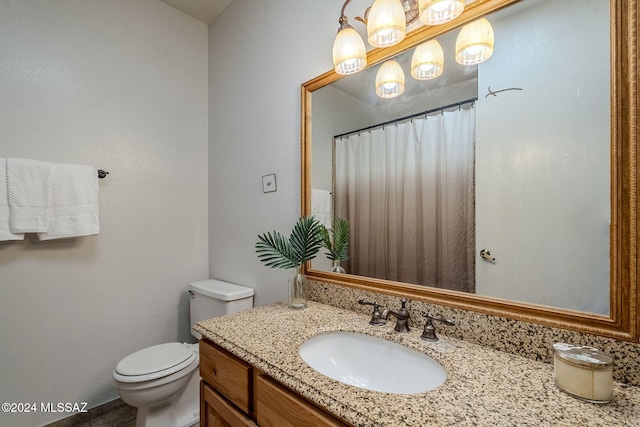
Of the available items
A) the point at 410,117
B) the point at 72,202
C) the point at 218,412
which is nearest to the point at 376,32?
the point at 410,117

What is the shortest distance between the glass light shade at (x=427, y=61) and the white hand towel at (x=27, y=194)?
6.08 ft

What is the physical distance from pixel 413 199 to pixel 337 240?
0.40m

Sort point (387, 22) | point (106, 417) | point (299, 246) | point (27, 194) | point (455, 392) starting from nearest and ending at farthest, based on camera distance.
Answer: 1. point (455, 392)
2. point (387, 22)
3. point (299, 246)
4. point (27, 194)
5. point (106, 417)

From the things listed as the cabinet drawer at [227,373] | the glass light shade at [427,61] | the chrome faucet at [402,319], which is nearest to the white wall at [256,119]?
the glass light shade at [427,61]

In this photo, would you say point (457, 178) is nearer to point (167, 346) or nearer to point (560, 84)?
point (560, 84)

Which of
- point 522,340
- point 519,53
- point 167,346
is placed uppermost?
point 519,53

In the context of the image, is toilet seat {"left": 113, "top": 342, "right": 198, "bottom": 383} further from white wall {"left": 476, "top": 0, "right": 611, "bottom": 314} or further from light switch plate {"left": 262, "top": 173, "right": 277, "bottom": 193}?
white wall {"left": 476, "top": 0, "right": 611, "bottom": 314}

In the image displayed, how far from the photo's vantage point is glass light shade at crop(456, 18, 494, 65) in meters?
0.87

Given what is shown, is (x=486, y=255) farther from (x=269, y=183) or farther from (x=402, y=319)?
(x=269, y=183)

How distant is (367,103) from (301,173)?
471 millimetres

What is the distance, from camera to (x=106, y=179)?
172 cm

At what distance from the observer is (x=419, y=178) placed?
3.45ft

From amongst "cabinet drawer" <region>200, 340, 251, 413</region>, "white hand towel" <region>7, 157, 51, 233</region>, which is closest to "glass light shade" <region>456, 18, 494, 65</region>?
"cabinet drawer" <region>200, 340, 251, 413</region>

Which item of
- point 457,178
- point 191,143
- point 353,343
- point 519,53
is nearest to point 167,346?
point 353,343
